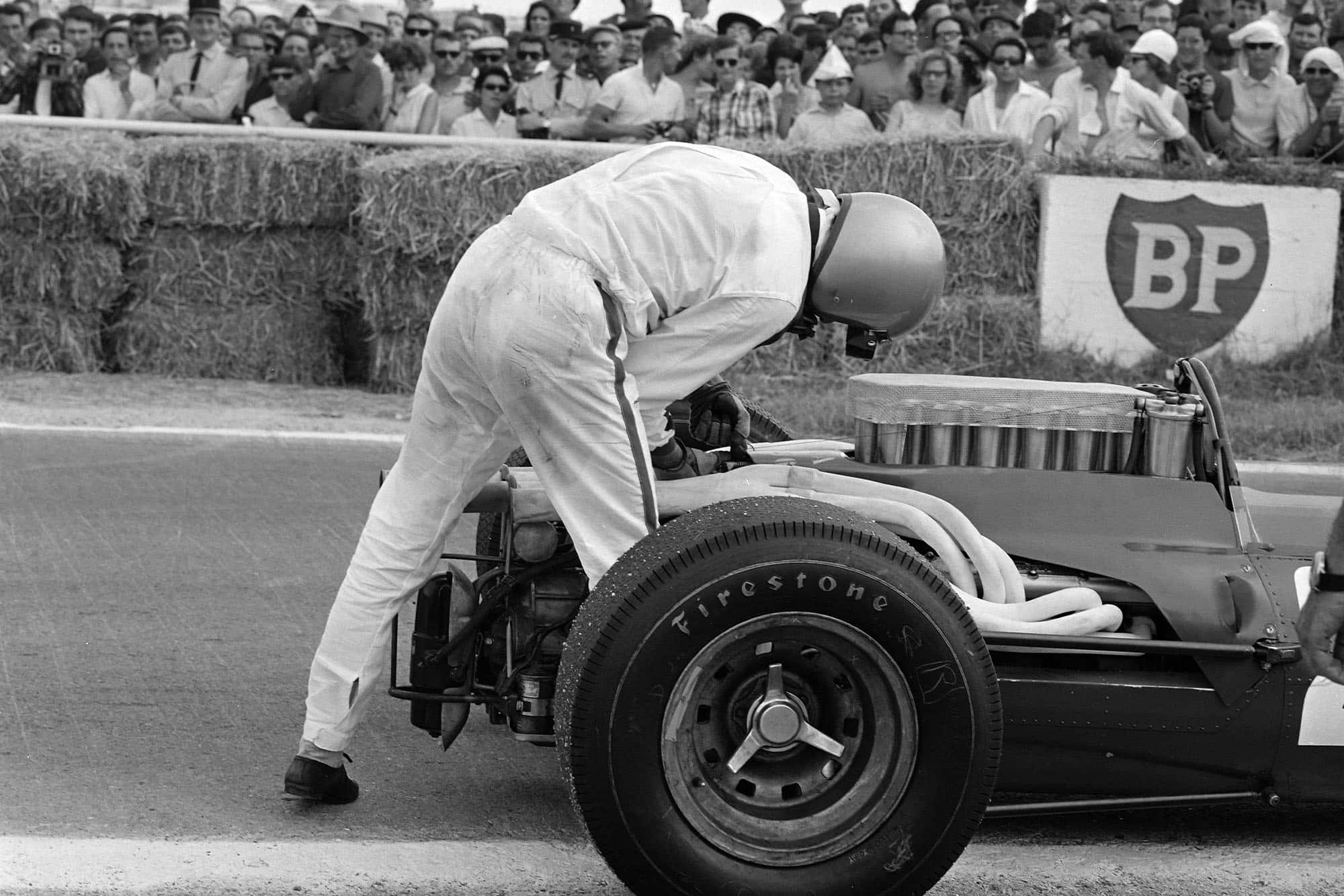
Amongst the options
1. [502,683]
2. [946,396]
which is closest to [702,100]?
[946,396]

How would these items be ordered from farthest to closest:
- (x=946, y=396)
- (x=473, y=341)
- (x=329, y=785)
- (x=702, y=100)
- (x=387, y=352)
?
(x=702, y=100) → (x=387, y=352) → (x=946, y=396) → (x=329, y=785) → (x=473, y=341)

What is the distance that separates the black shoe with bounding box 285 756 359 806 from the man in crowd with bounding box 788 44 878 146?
7823 millimetres

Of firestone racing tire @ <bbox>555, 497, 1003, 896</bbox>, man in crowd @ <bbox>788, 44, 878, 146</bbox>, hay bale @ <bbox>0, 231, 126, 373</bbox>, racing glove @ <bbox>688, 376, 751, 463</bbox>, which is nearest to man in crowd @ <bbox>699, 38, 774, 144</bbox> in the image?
man in crowd @ <bbox>788, 44, 878, 146</bbox>

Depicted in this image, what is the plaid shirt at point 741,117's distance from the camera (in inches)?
437

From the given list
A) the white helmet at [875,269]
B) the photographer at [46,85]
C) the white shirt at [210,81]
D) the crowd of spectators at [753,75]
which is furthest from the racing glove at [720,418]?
the photographer at [46,85]

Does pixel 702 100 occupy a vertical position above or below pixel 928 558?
above

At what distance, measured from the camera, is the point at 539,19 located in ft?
43.6

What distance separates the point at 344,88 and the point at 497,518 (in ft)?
25.6

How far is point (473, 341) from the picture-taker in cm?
353

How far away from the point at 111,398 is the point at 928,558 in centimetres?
702

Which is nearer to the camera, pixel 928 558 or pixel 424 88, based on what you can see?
pixel 928 558

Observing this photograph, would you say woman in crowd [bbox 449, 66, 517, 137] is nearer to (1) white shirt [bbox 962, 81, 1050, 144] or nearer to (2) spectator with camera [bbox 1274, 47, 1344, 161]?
(1) white shirt [bbox 962, 81, 1050, 144]

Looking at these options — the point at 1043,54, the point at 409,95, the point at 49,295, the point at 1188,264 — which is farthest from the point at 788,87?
the point at 49,295

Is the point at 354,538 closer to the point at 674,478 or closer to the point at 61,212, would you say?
the point at 674,478
